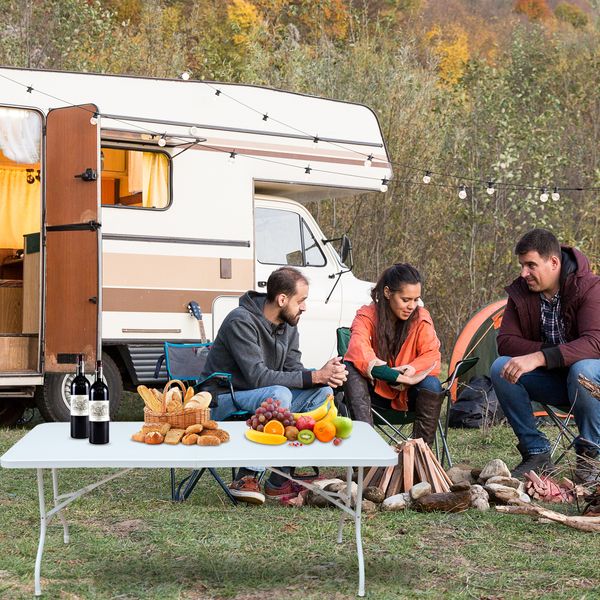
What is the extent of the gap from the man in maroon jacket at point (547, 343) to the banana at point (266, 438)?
1.76 m

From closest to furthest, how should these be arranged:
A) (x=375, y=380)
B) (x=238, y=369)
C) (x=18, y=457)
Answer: (x=18, y=457), (x=238, y=369), (x=375, y=380)

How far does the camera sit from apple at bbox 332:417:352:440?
3.63 m

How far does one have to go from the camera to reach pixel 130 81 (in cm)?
748

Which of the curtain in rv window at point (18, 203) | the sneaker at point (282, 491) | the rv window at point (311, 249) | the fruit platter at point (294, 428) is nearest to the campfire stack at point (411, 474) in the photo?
the sneaker at point (282, 491)

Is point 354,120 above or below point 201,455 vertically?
above

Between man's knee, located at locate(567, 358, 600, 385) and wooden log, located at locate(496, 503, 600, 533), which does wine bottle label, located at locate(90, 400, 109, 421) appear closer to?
wooden log, located at locate(496, 503, 600, 533)

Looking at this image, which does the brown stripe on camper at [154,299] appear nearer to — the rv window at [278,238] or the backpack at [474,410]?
the rv window at [278,238]

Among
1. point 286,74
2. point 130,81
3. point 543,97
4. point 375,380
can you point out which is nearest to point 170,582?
point 375,380

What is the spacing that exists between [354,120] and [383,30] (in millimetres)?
7756

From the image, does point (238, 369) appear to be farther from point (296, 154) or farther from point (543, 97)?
point (543, 97)

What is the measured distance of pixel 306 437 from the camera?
11.8 feet

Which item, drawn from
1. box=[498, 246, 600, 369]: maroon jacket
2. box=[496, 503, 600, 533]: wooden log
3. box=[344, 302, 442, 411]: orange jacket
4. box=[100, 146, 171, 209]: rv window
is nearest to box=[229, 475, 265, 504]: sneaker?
box=[344, 302, 442, 411]: orange jacket

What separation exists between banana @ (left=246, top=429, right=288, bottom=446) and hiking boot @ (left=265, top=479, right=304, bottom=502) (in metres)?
1.08

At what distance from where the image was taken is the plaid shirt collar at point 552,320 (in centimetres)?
523
